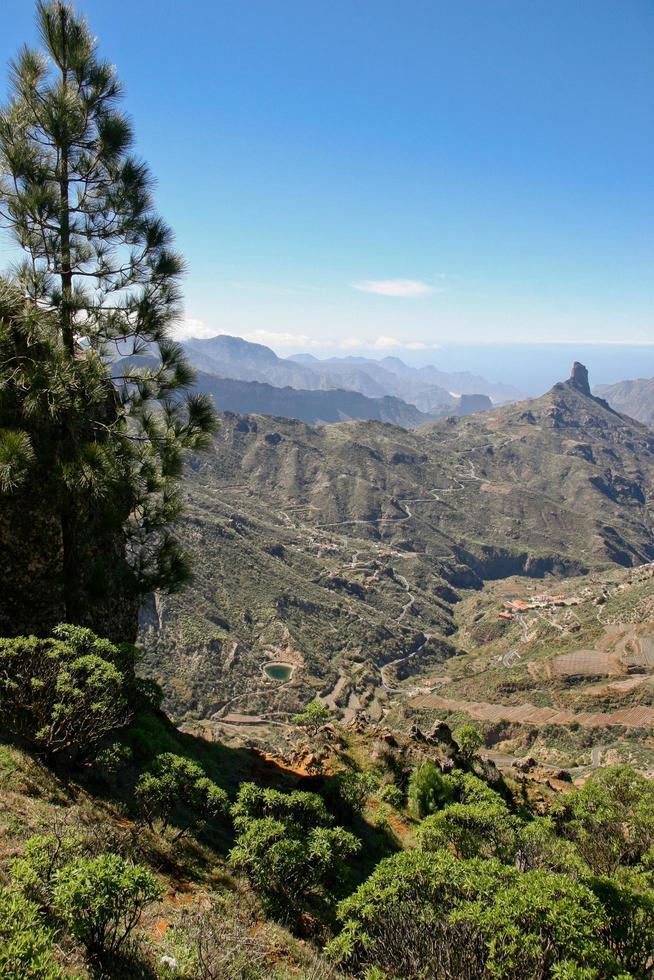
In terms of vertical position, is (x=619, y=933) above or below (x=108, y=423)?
below

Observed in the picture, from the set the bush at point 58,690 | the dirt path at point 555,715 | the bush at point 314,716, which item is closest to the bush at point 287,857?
the bush at point 58,690

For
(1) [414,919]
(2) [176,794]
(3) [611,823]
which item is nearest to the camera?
(1) [414,919]

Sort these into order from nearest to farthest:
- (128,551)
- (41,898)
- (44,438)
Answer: (41,898), (44,438), (128,551)

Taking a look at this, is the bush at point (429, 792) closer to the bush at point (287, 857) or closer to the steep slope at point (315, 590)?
the bush at point (287, 857)

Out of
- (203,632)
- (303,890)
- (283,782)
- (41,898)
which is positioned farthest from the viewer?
(203,632)

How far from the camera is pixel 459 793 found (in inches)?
682

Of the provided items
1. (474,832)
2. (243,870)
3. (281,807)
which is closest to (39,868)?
(243,870)

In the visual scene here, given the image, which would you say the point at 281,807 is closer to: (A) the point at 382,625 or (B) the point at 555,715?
(B) the point at 555,715

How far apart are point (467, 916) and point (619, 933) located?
3.53 meters

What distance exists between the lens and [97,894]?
522cm

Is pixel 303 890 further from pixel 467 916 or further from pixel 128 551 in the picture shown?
pixel 128 551

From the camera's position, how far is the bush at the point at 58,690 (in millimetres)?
8898

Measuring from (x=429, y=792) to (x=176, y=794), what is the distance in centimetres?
991

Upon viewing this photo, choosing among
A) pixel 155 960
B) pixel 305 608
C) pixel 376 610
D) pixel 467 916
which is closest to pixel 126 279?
pixel 155 960
